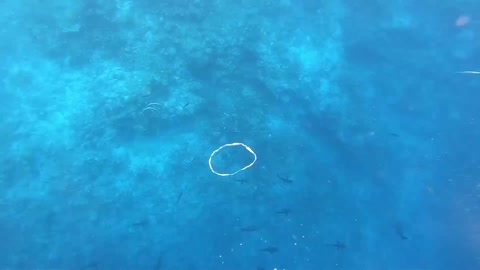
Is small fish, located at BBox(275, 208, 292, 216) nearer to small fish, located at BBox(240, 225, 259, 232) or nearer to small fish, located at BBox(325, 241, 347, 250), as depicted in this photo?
small fish, located at BBox(240, 225, 259, 232)

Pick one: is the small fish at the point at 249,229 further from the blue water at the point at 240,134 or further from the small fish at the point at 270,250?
the small fish at the point at 270,250

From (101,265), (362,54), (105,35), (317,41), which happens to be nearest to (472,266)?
(362,54)

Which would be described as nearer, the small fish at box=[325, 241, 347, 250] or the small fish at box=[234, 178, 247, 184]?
the small fish at box=[325, 241, 347, 250]

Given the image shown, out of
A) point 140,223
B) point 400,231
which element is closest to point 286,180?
Result: point 400,231

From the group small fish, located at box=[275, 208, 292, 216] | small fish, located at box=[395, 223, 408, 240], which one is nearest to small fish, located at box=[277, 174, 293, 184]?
small fish, located at box=[275, 208, 292, 216]

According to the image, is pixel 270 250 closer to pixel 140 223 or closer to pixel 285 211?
pixel 285 211

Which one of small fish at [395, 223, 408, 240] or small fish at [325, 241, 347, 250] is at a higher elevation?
small fish at [395, 223, 408, 240]

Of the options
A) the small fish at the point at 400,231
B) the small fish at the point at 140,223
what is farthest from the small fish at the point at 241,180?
the small fish at the point at 400,231

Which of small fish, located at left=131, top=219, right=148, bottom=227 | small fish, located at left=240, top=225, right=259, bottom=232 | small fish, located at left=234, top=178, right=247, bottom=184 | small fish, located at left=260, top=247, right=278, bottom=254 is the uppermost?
small fish, located at left=234, top=178, right=247, bottom=184
